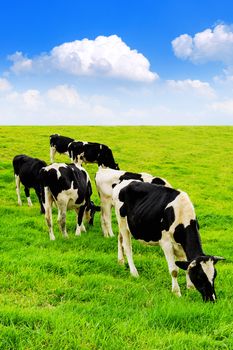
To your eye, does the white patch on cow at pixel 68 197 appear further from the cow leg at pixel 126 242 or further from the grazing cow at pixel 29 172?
the grazing cow at pixel 29 172

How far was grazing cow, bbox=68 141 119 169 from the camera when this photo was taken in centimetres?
2127

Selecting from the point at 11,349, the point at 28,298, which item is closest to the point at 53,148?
the point at 28,298

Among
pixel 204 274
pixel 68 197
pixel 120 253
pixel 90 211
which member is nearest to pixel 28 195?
pixel 90 211

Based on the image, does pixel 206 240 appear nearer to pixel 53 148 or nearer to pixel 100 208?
pixel 100 208

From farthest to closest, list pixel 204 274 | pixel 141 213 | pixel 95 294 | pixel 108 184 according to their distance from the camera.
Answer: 1. pixel 108 184
2. pixel 141 213
3. pixel 95 294
4. pixel 204 274

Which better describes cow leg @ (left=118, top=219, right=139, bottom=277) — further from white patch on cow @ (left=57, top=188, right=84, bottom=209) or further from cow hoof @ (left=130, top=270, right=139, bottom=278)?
white patch on cow @ (left=57, top=188, right=84, bottom=209)

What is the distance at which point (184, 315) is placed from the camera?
6.22 meters

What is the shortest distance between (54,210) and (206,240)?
531cm

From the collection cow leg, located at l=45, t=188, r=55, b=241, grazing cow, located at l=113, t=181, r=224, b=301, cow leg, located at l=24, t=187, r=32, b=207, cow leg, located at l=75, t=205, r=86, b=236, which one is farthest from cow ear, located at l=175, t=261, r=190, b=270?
cow leg, located at l=24, t=187, r=32, b=207

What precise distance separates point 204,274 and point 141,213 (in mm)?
2051

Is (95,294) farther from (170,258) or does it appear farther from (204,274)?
(204,274)

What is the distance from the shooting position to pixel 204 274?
6.85 metres

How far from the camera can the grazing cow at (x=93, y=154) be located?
69.8 feet

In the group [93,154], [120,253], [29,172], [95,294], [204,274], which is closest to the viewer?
[204,274]
